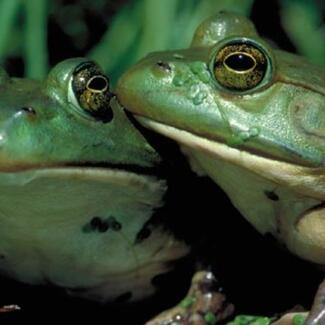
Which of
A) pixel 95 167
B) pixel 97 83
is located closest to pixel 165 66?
pixel 97 83

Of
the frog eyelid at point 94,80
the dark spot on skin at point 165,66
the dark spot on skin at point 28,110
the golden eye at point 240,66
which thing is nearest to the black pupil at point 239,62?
the golden eye at point 240,66

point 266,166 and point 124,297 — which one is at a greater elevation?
point 266,166

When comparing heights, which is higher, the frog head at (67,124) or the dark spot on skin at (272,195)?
the frog head at (67,124)

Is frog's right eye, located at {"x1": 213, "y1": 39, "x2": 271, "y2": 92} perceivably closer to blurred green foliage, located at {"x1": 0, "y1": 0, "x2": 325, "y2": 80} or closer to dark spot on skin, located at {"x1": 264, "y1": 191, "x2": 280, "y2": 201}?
dark spot on skin, located at {"x1": 264, "y1": 191, "x2": 280, "y2": 201}

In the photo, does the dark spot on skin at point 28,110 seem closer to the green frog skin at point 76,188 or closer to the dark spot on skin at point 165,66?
the green frog skin at point 76,188

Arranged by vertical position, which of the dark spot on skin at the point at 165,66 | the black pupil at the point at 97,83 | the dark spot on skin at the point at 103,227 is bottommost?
the dark spot on skin at the point at 103,227

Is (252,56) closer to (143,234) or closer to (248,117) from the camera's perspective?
(248,117)

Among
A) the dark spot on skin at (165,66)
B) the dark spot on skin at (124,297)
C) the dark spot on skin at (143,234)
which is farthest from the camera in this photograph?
the dark spot on skin at (124,297)
